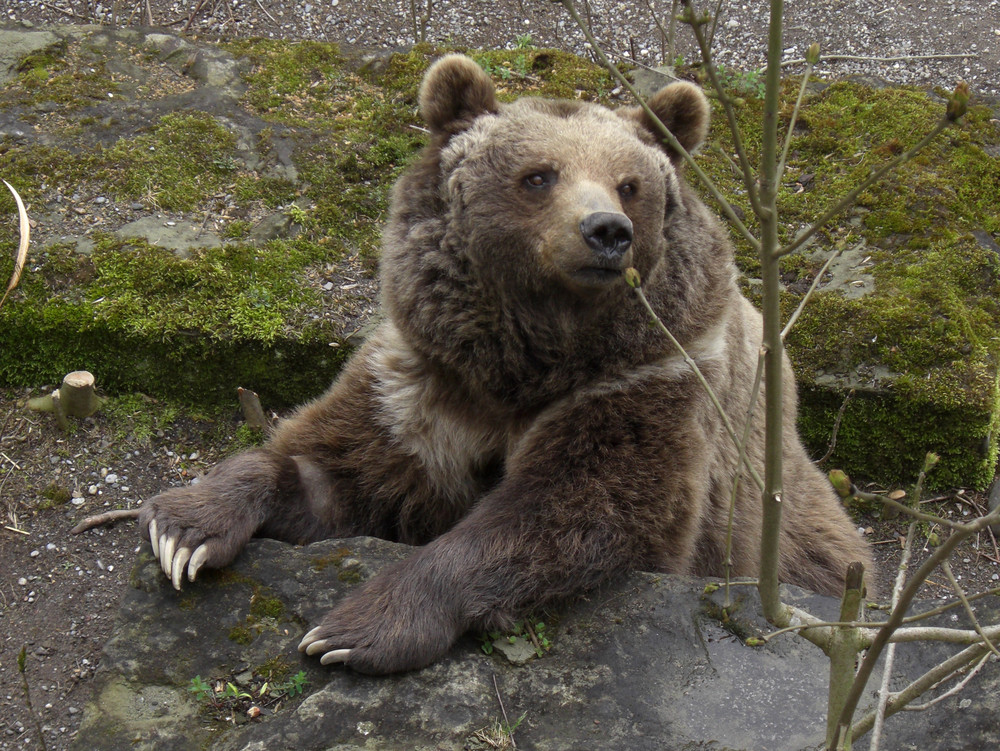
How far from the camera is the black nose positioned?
10.8ft

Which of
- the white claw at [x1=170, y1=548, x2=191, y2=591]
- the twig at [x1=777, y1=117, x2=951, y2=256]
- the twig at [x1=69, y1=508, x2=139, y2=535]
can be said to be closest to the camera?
the twig at [x1=777, y1=117, x2=951, y2=256]

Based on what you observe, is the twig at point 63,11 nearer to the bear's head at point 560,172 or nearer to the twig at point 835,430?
the bear's head at point 560,172

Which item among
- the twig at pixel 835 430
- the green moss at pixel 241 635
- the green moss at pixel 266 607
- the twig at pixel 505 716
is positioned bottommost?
the green moss at pixel 241 635

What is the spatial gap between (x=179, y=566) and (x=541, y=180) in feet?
6.47

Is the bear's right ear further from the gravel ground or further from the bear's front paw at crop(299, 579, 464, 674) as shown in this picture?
the gravel ground

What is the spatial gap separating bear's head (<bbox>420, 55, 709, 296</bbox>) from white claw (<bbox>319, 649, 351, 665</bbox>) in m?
1.48

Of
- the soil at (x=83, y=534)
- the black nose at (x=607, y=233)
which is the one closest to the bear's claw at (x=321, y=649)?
the soil at (x=83, y=534)

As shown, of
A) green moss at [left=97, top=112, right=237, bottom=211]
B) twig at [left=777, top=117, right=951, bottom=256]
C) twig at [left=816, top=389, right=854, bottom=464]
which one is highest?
twig at [left=777, top=117, right=951, bottom=256]

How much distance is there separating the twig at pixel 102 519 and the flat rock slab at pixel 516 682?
126cm

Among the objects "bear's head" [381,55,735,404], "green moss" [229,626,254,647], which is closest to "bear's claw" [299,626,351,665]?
"green moss" [229,626,254,647]

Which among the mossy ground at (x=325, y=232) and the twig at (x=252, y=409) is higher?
the mossy ground at (x=325, y=232)

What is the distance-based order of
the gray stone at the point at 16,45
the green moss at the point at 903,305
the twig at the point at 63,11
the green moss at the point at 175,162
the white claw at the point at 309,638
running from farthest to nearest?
the twig at the point at 63,11, the gray stone at the point at 16,45, the green moss at the point at 175,162, the green moss at the point at 903,305, the white claw at the point at 309,638

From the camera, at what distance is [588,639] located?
3398 millimetres

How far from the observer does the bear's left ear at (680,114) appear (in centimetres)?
409
